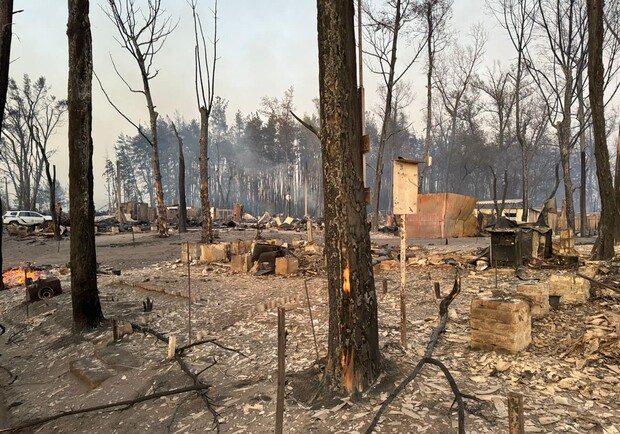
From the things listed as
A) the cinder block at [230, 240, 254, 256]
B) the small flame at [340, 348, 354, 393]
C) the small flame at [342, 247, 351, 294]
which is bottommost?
the small flame at [340, 348, 354, 393]

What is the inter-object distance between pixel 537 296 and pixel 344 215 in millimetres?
3543

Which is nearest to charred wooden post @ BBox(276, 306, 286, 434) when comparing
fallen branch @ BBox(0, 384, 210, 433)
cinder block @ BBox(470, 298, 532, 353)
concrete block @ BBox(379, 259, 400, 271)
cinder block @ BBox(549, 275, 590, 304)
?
fallen branch @ BBox(0, 384, 210, 433)

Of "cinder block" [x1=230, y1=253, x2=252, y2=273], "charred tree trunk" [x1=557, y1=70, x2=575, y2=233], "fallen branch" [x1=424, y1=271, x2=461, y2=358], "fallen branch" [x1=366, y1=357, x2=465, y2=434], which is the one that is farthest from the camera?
"charred tree trunk" [x1=557, y1=70, x2=575, y2=233]

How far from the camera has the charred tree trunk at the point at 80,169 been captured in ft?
20.3

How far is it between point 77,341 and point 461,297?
6551 mm

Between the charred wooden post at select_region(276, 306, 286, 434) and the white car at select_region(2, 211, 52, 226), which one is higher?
the white car at select_region(2, 211, 52, 226)

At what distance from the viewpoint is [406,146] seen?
6419 cm

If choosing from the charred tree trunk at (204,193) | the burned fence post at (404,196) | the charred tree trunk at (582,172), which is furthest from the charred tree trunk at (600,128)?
the charred tree trunk at (204,193)

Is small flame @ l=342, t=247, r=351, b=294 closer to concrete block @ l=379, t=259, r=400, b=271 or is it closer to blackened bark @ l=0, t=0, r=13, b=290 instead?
concrete block @ l=379, t=259, r=400, b=271

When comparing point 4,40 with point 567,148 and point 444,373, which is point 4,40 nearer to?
point 444,373

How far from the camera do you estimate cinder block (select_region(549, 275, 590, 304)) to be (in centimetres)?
589

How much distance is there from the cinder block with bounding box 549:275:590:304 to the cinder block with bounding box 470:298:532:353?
2098 millimetres

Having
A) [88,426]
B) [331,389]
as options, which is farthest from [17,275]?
[331,389]

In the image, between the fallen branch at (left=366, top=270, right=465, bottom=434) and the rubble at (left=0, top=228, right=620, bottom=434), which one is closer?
the fallen branch at (left=366, top=270, right=465, bottom=434)
